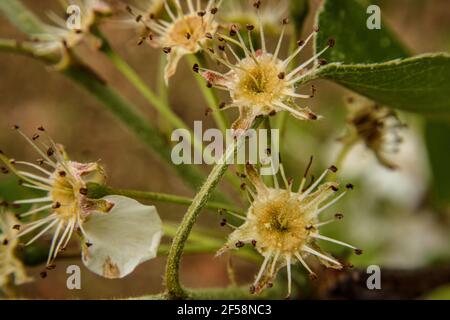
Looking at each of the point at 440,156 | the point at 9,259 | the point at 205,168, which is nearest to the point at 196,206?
the point at 9,259

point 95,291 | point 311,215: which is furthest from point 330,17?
point 95,291

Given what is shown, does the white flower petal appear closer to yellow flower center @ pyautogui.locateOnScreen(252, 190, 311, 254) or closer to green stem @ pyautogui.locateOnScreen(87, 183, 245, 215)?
green stem @ pyautogui.locateOnScreen(87, 183, 245, 215)

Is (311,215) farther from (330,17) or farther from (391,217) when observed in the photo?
(391,217)

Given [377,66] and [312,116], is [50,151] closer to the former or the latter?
[312,116]

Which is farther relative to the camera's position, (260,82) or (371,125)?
(371,125)

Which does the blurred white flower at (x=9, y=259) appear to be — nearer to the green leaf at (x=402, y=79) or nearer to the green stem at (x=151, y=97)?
the green stem at (x=151, y=97)

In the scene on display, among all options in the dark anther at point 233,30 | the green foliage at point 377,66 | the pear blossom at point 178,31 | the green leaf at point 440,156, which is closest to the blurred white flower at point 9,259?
the pear blossom at point 178,31

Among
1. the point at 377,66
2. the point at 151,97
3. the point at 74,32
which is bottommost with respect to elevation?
the point at 377,66
